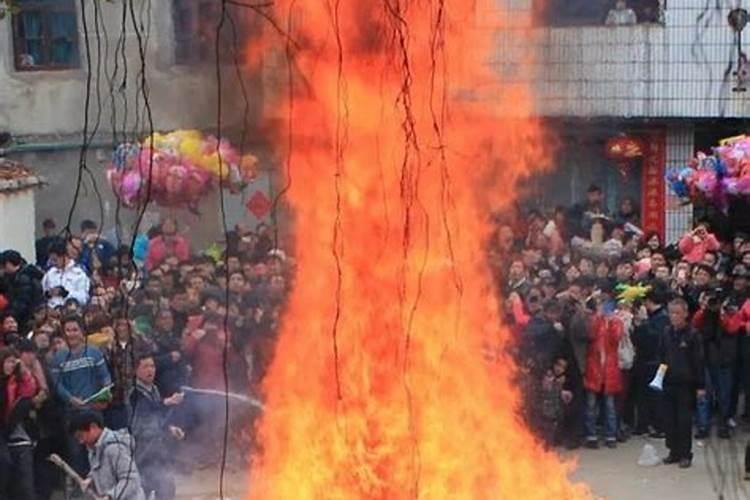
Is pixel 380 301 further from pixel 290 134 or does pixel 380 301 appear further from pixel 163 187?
pixel 163 187

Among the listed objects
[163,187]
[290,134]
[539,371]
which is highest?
[290,134]

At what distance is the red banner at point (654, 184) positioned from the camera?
16.4 m

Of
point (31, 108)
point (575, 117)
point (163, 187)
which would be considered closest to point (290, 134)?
point (163, 187)

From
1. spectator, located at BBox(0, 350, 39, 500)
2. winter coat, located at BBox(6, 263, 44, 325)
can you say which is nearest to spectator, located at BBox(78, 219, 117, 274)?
winter coat, located at BBox(6, 263, 44, 325)

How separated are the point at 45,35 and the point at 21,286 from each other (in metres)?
6.27

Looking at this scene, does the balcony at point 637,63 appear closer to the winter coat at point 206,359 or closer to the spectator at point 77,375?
the winter coat at point 206,359

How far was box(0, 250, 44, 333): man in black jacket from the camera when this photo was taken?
11.9 m

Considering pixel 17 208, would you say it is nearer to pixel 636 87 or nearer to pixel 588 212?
pixel 588 212

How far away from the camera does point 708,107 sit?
16234 millimetres

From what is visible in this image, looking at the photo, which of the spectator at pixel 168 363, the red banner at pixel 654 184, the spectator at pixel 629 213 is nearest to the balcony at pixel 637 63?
the red banner at pixel 654 184

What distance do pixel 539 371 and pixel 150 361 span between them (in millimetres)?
2789

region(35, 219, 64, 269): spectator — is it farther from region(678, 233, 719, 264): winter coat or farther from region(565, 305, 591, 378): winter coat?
region(678, 233, 719, 264): winter coat

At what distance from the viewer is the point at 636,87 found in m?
16.3

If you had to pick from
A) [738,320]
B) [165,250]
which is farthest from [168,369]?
[738,320]
